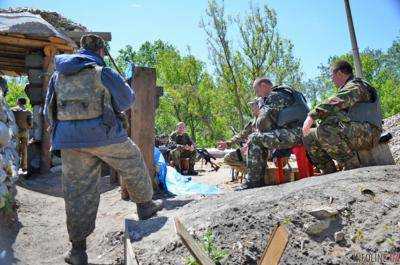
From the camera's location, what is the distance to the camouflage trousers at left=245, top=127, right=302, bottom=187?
5707mm

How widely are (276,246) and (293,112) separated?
12.6ft

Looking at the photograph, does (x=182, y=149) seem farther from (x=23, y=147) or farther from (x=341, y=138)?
(x=341, y=138)

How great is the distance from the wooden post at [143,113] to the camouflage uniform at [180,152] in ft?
20.2

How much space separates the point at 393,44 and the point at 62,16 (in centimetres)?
4330

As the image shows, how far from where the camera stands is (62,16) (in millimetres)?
11938

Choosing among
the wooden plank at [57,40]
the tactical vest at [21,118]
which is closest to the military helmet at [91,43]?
the wooden plank at [57,40]

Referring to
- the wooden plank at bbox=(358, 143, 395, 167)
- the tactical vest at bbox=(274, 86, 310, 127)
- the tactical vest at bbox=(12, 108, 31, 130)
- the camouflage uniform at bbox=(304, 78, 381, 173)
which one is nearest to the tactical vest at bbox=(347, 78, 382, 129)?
the camouflage uniform at bbox=(304, 78, 381, 173)

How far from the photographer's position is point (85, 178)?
4301mm

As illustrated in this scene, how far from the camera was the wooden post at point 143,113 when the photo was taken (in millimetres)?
6208

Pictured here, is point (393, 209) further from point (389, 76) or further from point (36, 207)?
point (389, 76)

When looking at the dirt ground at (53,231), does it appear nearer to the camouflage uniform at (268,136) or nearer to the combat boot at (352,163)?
the camouflage uniform at (268,136)

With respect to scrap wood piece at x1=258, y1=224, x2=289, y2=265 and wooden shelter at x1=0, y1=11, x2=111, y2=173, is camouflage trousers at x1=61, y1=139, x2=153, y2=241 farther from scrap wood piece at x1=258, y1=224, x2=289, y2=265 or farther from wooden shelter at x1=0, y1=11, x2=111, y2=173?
wooden shelter at x1=0, y1=11, x2=111, y2=173

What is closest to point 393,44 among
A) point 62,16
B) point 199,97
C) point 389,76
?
point 389,76

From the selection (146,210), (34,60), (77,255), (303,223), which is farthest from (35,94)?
(303,223)
